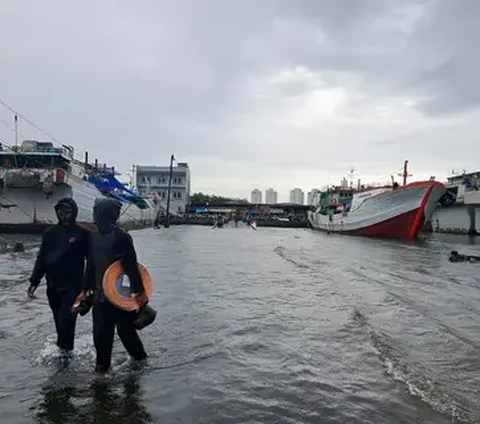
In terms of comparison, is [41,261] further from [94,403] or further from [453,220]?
[453,220]

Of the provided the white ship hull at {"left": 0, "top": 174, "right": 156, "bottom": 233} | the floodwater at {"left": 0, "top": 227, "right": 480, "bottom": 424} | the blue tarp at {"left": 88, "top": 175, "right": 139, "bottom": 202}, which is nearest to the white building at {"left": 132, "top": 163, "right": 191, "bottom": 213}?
the blue tarp at {"left": 88, "top": 175, "right": 139, "bottom": 202}

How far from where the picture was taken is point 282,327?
8.77m

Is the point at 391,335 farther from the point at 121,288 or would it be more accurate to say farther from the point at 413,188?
the point at 413,188

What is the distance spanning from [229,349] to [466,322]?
5.10 meters

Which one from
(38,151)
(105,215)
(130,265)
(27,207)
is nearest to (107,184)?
(38,151)

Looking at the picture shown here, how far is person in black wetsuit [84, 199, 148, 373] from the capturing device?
17.5 ft

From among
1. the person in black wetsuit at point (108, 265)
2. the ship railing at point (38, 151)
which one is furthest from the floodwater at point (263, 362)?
the ship railing at point (38, 151)

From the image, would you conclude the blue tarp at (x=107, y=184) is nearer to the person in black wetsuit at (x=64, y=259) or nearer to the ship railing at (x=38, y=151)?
the ship railing at (x=38, y=151)

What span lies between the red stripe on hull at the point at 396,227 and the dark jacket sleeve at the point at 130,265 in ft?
136

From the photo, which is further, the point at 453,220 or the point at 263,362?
the point at 453,220

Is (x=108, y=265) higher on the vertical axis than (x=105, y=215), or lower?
lower

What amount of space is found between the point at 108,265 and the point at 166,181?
10948 cm

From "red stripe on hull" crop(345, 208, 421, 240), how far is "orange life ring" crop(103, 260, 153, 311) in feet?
136

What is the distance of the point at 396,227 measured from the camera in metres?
45.8
